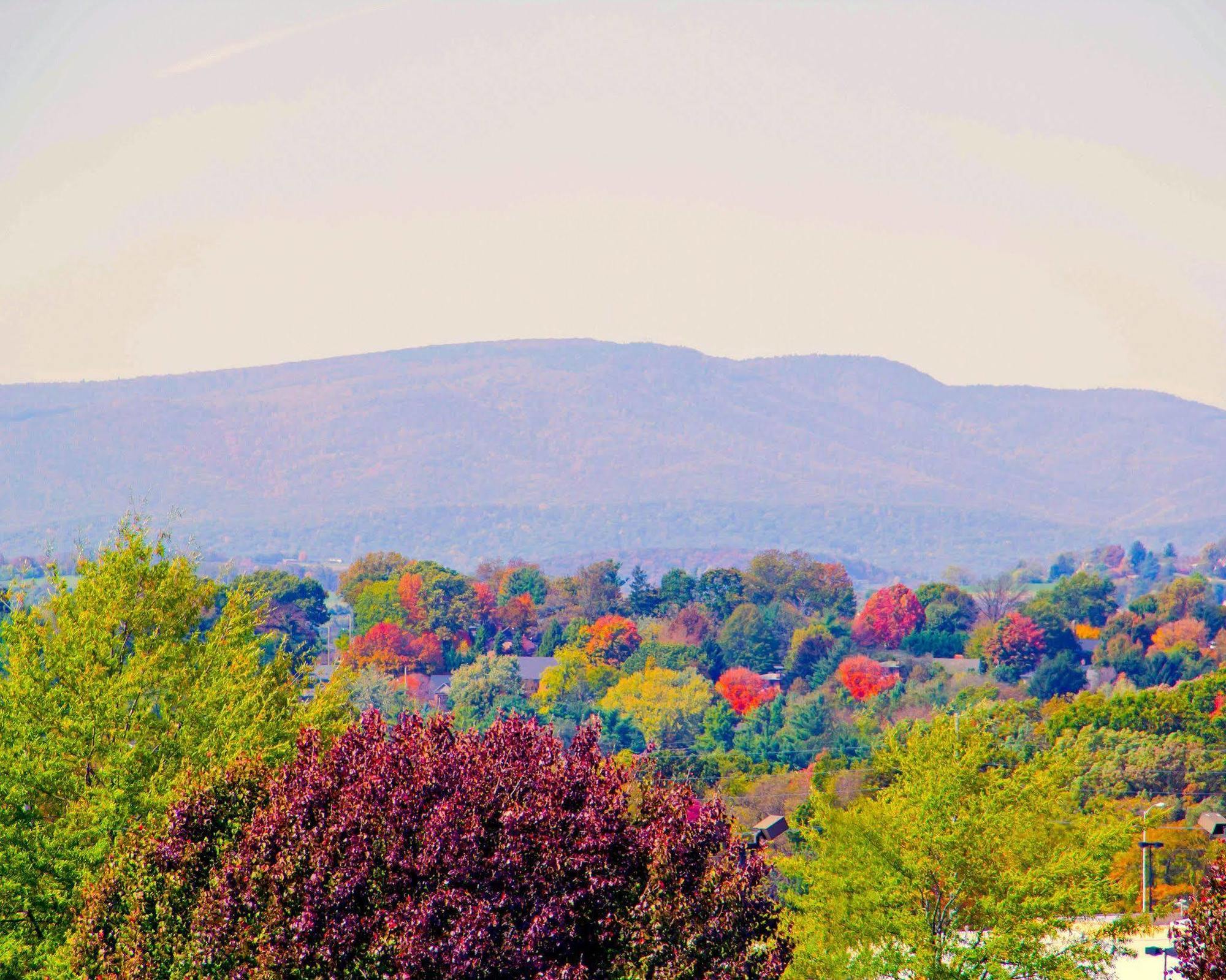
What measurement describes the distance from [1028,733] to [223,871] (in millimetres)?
74610

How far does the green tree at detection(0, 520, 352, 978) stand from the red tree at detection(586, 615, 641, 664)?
436ft

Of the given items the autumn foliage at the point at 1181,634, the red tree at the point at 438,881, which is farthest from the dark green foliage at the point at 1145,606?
the red tree at the point at 438,881

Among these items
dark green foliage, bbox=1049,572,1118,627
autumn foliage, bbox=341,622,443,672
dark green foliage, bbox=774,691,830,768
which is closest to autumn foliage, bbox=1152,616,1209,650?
dark green foliage, bbox=1049,572,1118,627

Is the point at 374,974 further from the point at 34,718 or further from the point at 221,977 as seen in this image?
the point at 34,718

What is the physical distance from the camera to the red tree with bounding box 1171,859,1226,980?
1958 centimetres

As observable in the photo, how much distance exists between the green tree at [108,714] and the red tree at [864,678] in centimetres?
11919

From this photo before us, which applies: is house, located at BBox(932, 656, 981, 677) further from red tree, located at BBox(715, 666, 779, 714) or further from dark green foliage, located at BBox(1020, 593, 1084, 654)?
red tree, located at BBox(715, 666, 779, 714)

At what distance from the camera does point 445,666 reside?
575 feet

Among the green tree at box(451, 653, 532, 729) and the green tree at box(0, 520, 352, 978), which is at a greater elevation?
the green tree at box(0, 520, 352, 978)

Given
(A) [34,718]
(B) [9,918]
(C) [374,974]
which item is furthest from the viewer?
(A) [34,718]

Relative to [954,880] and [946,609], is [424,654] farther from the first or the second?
[954,880]

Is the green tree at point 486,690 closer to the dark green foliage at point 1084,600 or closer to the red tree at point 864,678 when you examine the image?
the red tree at point 864,678

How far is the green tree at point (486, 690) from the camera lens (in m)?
129

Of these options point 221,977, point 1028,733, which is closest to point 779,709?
point 1028,733
